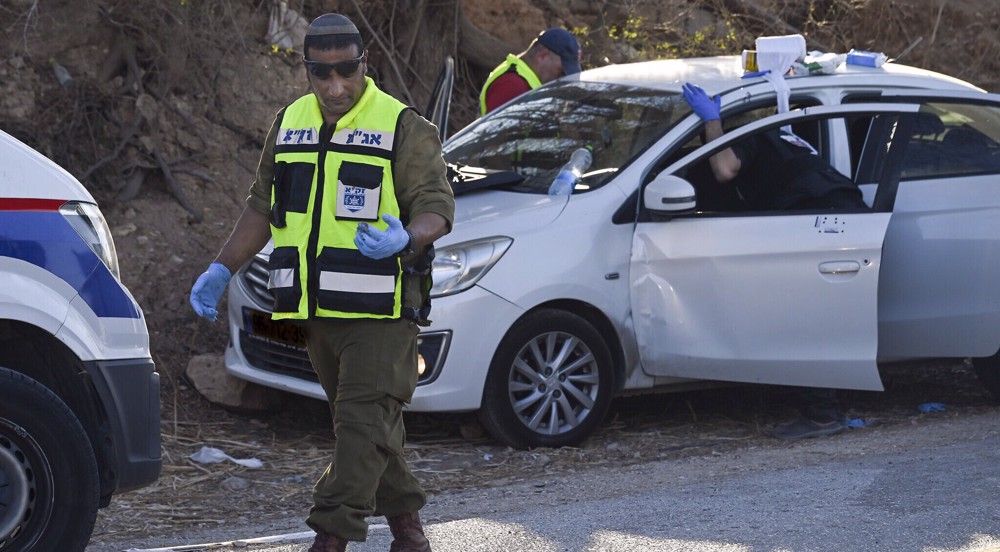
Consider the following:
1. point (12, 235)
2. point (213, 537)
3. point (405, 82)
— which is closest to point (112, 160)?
point (405, 82)

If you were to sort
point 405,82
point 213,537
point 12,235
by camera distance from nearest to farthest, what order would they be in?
point 12,235
point 213,537
point 405,82

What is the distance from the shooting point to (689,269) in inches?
265

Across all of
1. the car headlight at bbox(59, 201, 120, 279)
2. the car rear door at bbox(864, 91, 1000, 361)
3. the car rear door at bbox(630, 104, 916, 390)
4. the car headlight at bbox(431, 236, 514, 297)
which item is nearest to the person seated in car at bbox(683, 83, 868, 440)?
the car rear door at bbox(630, 104, 916, 390)

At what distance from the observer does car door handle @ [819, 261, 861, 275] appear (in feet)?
21.9

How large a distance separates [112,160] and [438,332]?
4.06m

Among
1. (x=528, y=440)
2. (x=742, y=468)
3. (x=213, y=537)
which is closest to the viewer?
(x=213, y=537)

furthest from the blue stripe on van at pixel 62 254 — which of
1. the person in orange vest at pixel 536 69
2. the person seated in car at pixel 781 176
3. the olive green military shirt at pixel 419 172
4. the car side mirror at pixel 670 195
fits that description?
the person in orange vest at pixel 536 69

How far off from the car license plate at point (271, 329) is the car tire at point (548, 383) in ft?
3.02

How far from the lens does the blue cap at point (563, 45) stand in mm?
Result: 8938

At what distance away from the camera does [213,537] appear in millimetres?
5305

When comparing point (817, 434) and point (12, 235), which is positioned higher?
point (12, 235)

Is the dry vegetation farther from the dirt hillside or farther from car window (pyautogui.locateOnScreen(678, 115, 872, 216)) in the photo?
car window (pyautogui.locateOnScreen(678, 115, 872, 216))

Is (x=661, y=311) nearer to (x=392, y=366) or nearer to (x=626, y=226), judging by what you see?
(x=626, y=226)

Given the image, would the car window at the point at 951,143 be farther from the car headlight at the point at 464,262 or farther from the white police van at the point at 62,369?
the white police van at the point at 62,369
